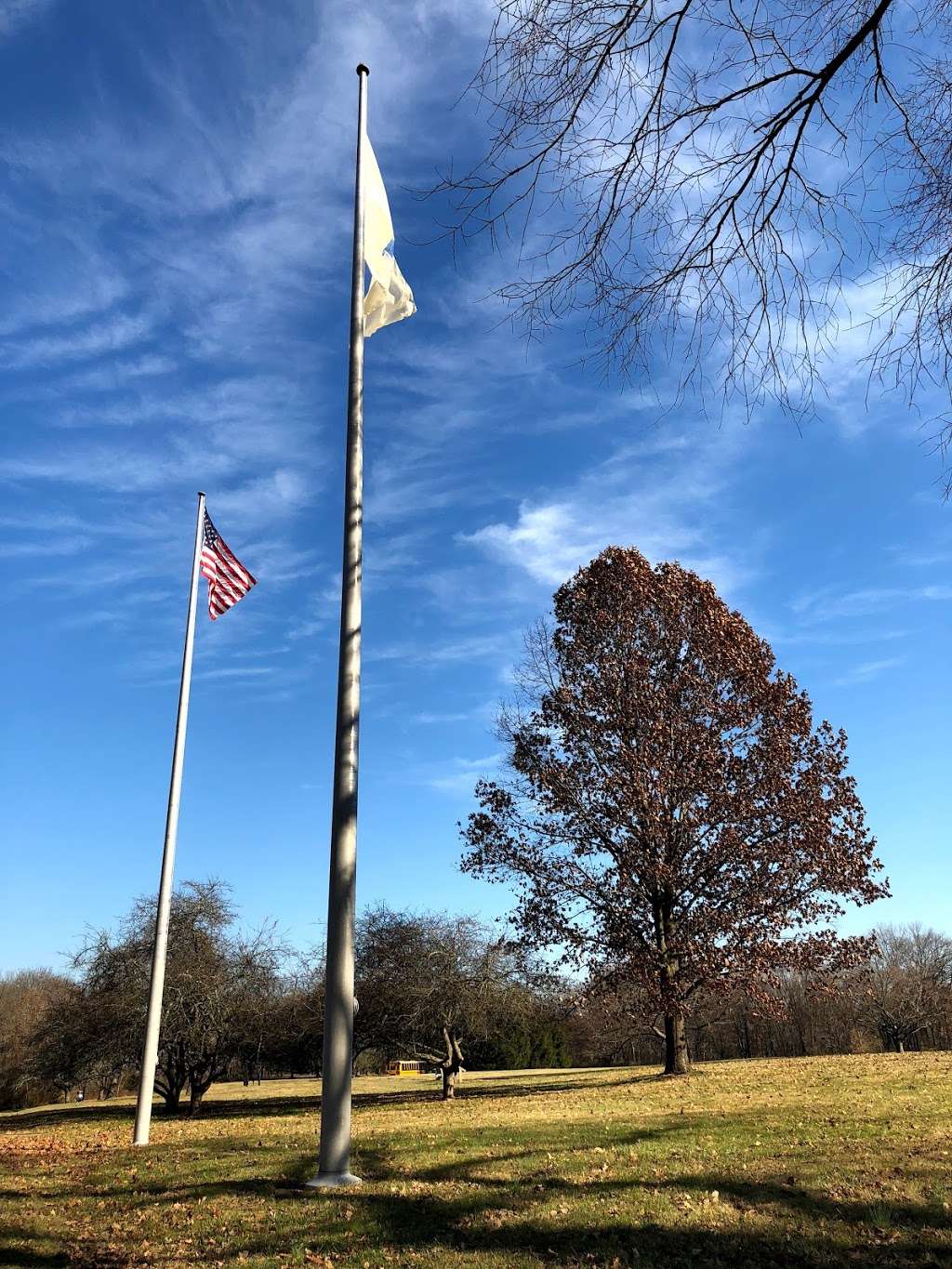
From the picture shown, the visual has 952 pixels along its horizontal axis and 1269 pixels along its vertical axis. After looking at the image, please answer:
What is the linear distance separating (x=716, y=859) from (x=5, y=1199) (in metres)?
15.9

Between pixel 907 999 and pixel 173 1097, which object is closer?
pixel 173 1097

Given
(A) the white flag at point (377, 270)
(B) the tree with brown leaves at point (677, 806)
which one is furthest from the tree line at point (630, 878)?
(A) the white flag at point (377, 270)

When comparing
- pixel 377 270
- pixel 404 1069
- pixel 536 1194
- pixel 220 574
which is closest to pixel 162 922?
pixel 220 574

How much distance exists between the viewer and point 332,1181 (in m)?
8.29

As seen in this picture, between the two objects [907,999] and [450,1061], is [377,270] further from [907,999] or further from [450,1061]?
[907,999]

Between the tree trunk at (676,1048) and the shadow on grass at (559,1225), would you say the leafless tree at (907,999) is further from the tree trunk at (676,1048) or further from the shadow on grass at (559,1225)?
the shadow on grass at (559,1225)

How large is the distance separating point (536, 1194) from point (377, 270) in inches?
410

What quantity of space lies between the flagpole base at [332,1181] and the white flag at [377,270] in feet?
30.7

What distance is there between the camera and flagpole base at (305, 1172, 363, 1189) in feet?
27.0

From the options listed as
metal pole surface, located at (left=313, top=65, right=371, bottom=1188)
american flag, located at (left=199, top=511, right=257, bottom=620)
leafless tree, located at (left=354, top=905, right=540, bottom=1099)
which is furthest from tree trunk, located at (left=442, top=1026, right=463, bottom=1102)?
metal pole surface, located at (left=313, top=65, right=371, bottom=1188)

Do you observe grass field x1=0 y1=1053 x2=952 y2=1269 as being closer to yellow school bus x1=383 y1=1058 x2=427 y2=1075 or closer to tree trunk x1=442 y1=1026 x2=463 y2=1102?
tree trunk x1=442 y1=1026 x2=463 y2=1102

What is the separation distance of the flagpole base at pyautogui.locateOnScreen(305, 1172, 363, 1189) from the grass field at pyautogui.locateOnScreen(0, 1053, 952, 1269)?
0.55 ft

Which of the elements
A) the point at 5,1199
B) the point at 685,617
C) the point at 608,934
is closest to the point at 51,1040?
the point at 608,934

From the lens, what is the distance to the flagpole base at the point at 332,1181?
8242 millimetres
